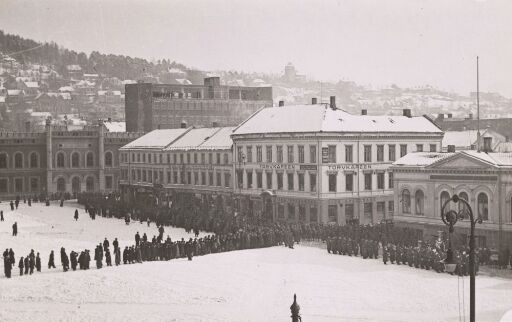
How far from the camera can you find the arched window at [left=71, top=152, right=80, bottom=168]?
261 feet

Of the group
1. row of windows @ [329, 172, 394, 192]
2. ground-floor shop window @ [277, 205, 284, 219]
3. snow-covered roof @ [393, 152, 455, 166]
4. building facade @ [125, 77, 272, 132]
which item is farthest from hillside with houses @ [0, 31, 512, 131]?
snow-covered roof @ [393, 152, 455, 166]

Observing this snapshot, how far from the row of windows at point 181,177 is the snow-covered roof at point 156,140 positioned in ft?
9.40

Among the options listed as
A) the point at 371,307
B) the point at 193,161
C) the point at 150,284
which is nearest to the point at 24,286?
the point at 150,284

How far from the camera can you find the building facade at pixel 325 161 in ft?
162

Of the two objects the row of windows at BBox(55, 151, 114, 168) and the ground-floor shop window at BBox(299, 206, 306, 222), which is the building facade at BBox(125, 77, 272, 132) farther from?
the ground-floor shop window at BBox(299, 206, 306, 222)

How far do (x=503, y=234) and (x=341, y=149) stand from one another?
16866 mm

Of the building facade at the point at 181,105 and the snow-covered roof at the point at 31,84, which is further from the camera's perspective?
the snow-covered roof at the point at 31,84

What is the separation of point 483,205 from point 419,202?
5.00 meters

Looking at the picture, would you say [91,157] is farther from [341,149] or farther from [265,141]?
[341,149]

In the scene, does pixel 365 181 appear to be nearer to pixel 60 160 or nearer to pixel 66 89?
pixel 60 160

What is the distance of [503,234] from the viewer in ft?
117

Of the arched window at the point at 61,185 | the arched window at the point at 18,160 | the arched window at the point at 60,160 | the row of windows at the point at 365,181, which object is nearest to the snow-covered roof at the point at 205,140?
the row of windows at the point at 365,181

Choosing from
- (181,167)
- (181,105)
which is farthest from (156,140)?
(181,105)

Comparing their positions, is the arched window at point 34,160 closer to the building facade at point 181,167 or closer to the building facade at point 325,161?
the building facade at point 181,167
